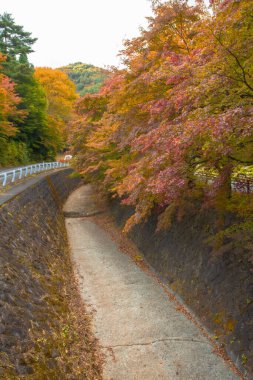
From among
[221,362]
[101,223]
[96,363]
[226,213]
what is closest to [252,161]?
[226,213]

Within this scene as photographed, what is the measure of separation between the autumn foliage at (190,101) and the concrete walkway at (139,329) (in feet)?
10.9

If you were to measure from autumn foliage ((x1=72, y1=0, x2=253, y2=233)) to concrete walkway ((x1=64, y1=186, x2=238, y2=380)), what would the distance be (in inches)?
131

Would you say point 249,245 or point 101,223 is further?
point 101,223

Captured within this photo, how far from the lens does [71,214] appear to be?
25.6 metres

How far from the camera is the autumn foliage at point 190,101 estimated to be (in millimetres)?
6692

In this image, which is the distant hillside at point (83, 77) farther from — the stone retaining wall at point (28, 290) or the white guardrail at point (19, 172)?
the stone retaining wall at point (28, 290)

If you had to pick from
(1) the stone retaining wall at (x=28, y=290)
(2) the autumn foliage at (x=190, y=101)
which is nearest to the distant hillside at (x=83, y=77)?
(2) the autumn foliage at (x=190, y=101)

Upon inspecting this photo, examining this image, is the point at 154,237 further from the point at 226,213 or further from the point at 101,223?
the point at 101,223

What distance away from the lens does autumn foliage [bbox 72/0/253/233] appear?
6692 millimetres

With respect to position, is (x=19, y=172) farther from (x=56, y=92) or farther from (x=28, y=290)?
(x=56, y=92)

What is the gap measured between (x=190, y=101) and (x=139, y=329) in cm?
688

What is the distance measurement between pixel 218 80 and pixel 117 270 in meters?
10.0

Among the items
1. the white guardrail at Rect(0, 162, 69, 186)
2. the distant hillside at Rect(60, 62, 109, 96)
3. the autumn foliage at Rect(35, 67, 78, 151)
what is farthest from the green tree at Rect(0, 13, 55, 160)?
the distant hillside at Rect(60, 62, 109, 96)

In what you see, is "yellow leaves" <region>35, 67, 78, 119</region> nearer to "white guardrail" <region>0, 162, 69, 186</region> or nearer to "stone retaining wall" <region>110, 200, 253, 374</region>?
"white guardrail" <region>0, 162, 69, 186</region>
